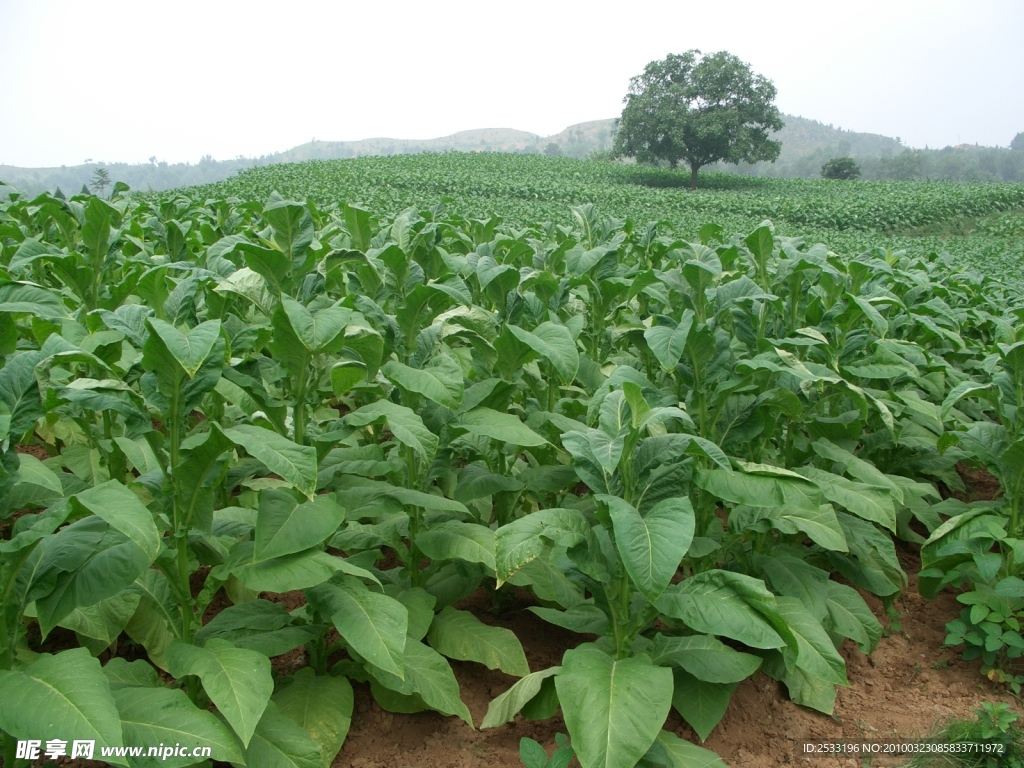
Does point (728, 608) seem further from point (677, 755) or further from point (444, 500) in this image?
point (444, 500)

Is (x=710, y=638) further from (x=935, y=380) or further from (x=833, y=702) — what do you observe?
(x=935, y=380)

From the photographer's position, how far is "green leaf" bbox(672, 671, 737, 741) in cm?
249

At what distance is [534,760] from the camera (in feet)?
6.86

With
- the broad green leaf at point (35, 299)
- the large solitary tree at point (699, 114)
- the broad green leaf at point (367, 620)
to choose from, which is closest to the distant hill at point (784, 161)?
the large solitary tree at point (699, 114)

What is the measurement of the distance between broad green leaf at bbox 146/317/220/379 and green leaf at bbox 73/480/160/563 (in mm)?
341

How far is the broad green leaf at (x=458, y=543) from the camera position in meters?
2.52

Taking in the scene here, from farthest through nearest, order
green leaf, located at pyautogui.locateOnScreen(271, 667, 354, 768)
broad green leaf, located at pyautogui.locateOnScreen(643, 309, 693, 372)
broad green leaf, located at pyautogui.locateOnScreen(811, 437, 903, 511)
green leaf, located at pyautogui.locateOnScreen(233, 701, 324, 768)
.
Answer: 1. broad green leaf, located at pyautogui.locateOnScreen(811, 437, 903, 511)
2. broad green leaf, located at pyautogui.locateOnScreen(643, 309, 693, 372)
3. green leaf, located at pyautogui.locateOnScreen(271, 667, 354, 768)
4. green leaf, located at pyautogui.locateOnScreen(233, 701, 324, 768)

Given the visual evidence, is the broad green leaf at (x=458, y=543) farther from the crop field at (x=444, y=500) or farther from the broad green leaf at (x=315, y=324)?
the broad green leaf at (x=315, y=324)

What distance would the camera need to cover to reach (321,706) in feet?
7.78

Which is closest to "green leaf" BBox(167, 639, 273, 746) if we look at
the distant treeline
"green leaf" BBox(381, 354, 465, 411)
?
"green leaf" BBox(381, 354, 465, 411)

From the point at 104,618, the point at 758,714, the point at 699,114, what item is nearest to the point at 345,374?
the point at 104,618

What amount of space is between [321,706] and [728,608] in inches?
53.8

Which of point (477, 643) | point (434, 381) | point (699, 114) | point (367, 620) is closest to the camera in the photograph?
point (367, 620)

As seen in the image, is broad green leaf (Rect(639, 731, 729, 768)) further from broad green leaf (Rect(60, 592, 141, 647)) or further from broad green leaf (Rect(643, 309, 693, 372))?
broad green leaf (Rect(60, 592, 141, 647))
